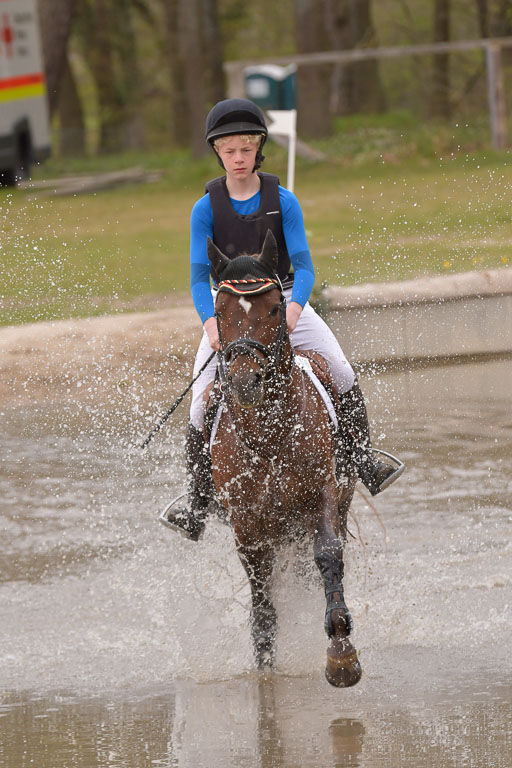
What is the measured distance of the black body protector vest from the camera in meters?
4.99

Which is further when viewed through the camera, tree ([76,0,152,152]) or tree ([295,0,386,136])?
tree ([76,0,152,152])

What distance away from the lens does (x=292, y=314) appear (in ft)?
16.0

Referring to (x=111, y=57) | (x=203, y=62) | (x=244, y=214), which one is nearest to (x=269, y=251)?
(x=244, y=214)

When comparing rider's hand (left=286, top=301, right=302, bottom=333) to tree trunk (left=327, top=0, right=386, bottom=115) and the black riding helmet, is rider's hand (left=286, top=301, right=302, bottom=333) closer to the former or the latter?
the black riding helmet

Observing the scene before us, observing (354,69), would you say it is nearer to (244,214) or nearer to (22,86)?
(22,86)

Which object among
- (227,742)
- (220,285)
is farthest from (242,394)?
(227,742)

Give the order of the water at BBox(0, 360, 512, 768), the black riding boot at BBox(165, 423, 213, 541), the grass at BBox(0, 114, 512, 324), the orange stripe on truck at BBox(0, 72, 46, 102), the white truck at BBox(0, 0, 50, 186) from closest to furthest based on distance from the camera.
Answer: the water at BBox(0, 360, 512, 768) < the black riding boot at BBox(165, 423, 213, 541) < the grass at BBox(0, 114, 512, 324) < the white truck at BBox(0, 0, 50, 186) < the orange stripe on truck at BBox(0, 72, 46, 102)

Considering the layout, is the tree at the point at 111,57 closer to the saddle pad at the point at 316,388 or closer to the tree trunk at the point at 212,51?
the tree trunk at the point at 212,51

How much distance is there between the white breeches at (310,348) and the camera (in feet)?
17.6

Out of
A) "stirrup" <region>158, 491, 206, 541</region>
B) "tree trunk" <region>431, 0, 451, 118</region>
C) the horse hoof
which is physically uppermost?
"tree trunk" <region>431, 0, 451, 118</region>

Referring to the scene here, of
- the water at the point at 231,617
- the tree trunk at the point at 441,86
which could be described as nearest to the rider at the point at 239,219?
the water at the point at 231,617

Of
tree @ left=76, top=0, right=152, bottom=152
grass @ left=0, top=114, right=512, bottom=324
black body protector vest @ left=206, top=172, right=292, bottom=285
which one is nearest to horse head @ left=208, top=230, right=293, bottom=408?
black body protector vest @ left=206, top=172, right=292, bottom=285

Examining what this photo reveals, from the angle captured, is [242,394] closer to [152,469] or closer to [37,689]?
[37,689]

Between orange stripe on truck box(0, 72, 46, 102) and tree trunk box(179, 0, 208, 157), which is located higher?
Answer: tree trunk box(179, 0, 208, 157)
